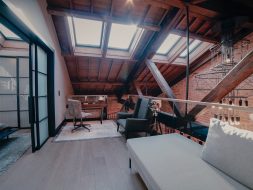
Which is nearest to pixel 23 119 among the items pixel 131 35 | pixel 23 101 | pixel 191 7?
pixel 23 101

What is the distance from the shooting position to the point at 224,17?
2.94 m

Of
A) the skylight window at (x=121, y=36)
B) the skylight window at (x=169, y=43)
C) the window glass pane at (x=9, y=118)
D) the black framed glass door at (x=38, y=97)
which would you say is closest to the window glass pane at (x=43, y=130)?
the black framed glass door at (x=38, y=97)

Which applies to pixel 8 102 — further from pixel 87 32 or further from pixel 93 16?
pixel 93 16

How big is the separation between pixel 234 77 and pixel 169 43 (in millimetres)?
2753

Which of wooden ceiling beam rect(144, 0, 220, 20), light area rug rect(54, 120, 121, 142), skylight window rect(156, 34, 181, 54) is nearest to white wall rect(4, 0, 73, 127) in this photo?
wooden ceiling beam rect(144, 0, 220, 20)

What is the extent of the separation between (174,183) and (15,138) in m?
3.74

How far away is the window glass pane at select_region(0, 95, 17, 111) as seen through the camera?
4.09 meters

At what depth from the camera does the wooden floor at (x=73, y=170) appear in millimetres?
1715

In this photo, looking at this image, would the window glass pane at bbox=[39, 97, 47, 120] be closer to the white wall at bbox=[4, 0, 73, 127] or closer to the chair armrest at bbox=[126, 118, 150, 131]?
the white wall at bbox=[4, 0, 73, 127]

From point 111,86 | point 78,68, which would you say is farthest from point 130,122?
point 111,86

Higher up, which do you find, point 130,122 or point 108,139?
point 130,122

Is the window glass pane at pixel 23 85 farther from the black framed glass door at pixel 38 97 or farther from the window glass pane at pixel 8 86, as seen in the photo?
the black framed glass door at pixel 38 97

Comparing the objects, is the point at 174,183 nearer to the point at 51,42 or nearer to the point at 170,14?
the point at 170,14

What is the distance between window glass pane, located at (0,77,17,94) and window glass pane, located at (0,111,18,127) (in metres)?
0.62
